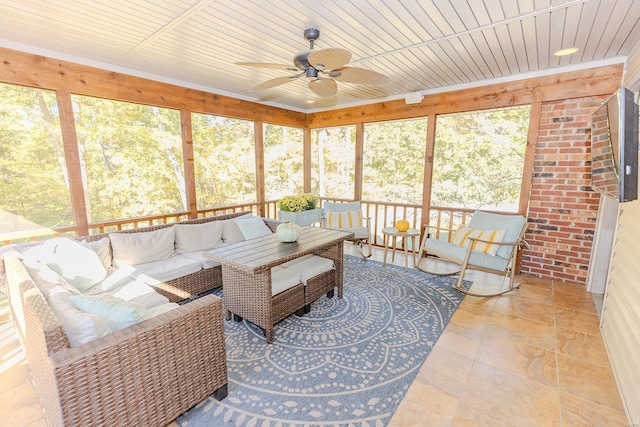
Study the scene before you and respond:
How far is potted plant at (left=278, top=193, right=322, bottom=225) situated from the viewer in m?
4.45

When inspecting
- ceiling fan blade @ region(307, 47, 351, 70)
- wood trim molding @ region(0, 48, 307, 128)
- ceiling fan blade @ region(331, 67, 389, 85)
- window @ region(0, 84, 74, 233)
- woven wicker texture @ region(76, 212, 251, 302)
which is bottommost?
woven wicker texture @ region(76, 212, 251, 302)

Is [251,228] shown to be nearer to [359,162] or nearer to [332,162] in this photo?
[359,162]

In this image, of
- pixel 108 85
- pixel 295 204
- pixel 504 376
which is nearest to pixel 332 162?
pixel 295 204

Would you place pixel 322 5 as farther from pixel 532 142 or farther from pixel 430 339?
pixel 532 142

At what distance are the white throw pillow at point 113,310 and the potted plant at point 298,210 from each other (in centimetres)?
304

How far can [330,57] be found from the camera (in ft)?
6.07

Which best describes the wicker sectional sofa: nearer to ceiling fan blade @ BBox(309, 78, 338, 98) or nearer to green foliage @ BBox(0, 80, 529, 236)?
ceiling fan blade @ BBox(309, 78, 338, 98)

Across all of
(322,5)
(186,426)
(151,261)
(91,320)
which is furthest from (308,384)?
(322,5)

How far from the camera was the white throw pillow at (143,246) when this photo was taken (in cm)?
276

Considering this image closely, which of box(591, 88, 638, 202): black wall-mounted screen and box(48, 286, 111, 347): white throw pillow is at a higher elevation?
box(591, 88, 638, 202): black wall-mounted screen

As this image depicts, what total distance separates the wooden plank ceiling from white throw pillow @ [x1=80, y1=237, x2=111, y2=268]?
1816 millimetres

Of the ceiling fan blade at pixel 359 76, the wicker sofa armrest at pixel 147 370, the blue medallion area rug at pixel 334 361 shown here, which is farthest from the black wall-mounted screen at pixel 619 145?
the wicker sofa armrest at pixel 147 370

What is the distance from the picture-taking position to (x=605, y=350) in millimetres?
2160

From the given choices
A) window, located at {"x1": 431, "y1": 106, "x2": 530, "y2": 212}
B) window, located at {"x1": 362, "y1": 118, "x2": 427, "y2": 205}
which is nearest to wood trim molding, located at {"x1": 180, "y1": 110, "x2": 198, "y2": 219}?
window, located at {"x1": 362, "y1": 118, "x2": 427, "y2": 205}
